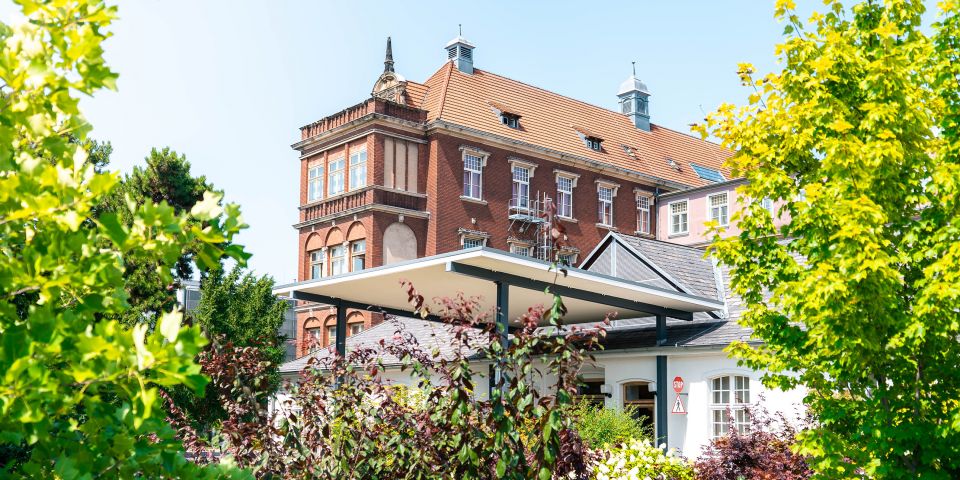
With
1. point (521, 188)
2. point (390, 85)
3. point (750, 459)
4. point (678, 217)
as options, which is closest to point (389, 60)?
point (390, 85)

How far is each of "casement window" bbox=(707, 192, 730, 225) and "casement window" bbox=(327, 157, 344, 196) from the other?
1625cm

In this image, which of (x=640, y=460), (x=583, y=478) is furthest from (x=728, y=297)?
(x=583, y=478)

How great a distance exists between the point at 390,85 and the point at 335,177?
4.93 metres

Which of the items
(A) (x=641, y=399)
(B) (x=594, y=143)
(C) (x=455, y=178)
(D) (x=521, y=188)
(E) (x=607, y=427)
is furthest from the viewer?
(B) (x=594, y=143)

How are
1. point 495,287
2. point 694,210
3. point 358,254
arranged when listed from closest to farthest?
1. point 495,287
2. point 358,254
3. point 694,210

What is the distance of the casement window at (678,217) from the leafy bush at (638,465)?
91.0 ft

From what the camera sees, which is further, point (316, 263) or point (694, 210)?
point (316, 263)

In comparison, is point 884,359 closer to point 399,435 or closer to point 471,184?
point 399,435

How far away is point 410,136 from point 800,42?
32.8m

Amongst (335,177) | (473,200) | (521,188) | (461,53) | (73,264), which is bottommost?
(73,264)

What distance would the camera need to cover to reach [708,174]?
57156 millimetres

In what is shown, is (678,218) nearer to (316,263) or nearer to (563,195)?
(563,195)

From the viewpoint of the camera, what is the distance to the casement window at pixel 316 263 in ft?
146

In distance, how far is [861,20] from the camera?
432 inches
